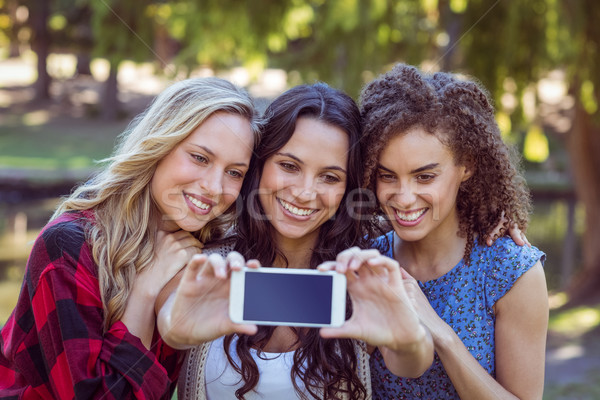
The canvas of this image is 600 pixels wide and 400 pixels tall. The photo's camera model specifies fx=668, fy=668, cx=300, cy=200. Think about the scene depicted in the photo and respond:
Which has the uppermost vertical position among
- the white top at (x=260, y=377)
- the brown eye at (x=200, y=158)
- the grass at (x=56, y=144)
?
the grass at (x=56, y=144)

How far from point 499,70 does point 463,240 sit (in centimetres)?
387

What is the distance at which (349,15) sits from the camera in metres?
6.15

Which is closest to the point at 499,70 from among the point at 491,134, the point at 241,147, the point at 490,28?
the point at 490,28

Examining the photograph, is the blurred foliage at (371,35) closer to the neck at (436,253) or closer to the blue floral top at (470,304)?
the neck at (436,253)

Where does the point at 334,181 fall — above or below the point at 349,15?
below

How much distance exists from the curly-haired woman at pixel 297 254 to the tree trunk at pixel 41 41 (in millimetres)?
21119

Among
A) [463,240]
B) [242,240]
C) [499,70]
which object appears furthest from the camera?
[499,70]

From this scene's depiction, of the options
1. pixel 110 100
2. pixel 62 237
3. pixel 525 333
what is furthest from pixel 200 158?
pixel 110 100

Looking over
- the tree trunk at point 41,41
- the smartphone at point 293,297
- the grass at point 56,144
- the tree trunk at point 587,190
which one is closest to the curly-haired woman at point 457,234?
the smartphone at point 293,297

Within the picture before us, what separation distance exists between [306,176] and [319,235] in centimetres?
41

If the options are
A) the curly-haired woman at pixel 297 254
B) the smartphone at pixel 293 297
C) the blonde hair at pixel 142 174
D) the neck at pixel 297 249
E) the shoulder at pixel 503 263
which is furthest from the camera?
the neck at pixel 297 249

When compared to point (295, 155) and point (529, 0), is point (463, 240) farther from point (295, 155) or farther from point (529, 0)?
point (529, 0)

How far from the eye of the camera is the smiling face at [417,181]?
2.71 metres

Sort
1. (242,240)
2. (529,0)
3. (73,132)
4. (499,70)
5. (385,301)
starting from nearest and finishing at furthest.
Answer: (385,301)
(242,240)
(529,0)
(499,70)
(73,132)
